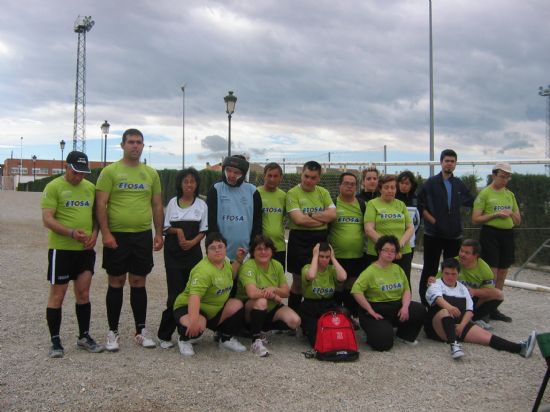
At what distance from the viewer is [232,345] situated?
482 centimetres

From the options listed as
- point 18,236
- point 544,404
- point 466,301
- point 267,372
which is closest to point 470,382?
point 544,404

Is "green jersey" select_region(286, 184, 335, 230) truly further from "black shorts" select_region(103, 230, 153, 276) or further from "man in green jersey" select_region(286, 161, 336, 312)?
"black shorts" select_region(103, 230, 153, 276)

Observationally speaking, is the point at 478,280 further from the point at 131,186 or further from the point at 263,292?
the point at 131,186

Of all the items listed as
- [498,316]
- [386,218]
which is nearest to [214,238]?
[386,218]

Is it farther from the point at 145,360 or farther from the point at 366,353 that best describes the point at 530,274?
the point at 145,360

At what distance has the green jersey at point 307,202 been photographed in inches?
208

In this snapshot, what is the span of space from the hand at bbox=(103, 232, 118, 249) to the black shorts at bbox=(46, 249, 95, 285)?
19 cm

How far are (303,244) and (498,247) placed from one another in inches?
105

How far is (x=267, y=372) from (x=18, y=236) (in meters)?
11.7

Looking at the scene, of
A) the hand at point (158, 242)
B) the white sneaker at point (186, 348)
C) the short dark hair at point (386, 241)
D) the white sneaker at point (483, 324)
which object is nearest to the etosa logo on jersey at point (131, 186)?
the hand at point (158, 242)

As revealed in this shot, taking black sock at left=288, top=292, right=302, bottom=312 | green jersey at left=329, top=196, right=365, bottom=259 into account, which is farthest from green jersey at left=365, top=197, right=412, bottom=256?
black sock at left=288, top=292, right=302, bottom=312

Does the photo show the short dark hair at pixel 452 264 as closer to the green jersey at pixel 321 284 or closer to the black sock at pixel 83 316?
the green jersey at pixel 321 284

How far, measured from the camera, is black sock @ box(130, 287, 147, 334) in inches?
190

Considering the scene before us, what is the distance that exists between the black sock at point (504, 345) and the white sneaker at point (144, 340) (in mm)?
3332
